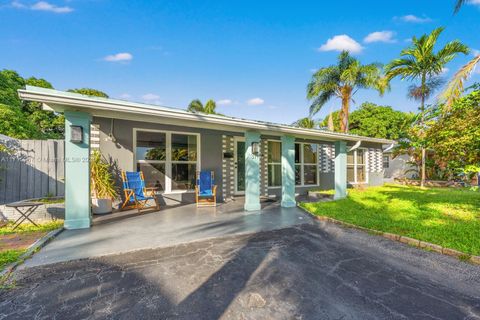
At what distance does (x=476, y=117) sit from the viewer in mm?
4539

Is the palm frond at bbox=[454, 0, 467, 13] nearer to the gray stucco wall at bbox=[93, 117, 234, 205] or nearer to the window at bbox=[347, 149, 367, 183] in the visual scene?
the gray stucco wall at bbox=[93, 117, 234, 205]

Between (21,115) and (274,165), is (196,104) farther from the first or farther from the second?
(274,165)

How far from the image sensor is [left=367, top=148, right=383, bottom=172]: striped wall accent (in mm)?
12770

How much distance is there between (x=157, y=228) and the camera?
4570mm

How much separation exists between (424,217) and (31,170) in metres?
9.99

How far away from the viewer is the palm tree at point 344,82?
45.9 feet

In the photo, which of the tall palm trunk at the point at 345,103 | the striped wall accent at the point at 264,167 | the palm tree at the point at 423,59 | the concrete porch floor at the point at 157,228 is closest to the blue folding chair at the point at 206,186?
the concrete porch floor at the point at 157,228

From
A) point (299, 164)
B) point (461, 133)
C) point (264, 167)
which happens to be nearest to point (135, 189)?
point (264, 167)

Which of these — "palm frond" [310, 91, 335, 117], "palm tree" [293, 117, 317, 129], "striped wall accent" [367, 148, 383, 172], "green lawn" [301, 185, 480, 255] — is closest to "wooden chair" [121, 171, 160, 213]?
"green lawn" [301, 185, 480, 255]

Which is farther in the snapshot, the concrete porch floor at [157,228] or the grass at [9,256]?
the concrete porch floor at [157,228]

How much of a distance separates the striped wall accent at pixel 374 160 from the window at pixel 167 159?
1020 cm

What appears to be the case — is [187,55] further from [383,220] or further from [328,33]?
[383,220]

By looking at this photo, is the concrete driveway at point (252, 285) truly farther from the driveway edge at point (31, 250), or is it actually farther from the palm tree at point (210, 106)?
the palm tree at point (210, 106)

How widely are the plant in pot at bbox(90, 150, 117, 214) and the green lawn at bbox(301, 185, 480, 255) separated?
5.42 metres
